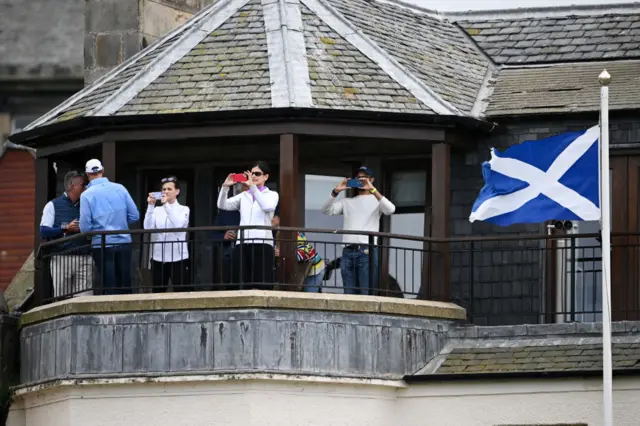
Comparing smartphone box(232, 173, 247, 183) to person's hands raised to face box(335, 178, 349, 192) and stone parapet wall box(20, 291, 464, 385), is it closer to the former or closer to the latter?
person's hands raised to face box(335, 178, 349, 192)

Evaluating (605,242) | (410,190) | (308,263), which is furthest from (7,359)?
(605,242)

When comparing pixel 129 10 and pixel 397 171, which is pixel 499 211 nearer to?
pixel 397 171

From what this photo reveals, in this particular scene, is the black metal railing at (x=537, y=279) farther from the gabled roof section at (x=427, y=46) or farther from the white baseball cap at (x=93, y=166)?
the white baseball cap at (x=93, y=166)

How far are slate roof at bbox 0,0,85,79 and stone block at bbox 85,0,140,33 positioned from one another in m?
10.5

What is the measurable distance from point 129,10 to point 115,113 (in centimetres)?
433

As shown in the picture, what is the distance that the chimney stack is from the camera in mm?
36594

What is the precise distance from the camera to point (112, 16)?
36875 millimetres

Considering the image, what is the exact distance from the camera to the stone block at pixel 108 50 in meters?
36.7

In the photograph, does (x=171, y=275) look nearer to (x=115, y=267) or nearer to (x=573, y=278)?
(x=115, y=267)

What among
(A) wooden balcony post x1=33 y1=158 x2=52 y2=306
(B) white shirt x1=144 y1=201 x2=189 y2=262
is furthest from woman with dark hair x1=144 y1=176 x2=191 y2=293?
(A) wooden balcony post x1=33 y1=158 x2=52 y2=306

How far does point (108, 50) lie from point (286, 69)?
16.2 ft

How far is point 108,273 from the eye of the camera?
3178 cm

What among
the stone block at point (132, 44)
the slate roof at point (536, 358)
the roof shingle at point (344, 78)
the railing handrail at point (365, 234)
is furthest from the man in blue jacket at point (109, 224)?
the stone block at point (132, 44)

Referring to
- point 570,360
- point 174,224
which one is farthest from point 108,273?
point 570,360
